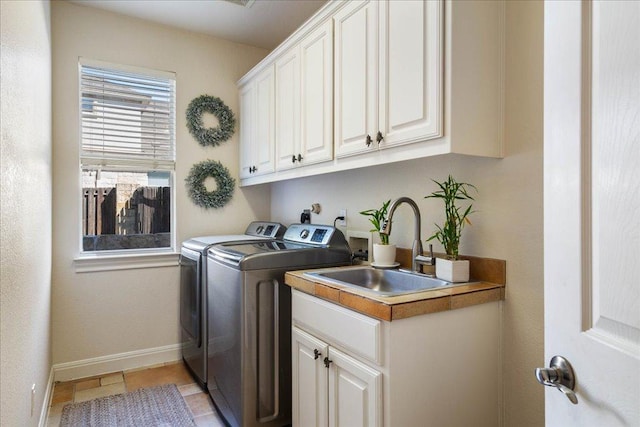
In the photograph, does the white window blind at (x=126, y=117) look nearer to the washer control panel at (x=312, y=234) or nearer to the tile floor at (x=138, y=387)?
the washer control panel at (x=312, y=234)

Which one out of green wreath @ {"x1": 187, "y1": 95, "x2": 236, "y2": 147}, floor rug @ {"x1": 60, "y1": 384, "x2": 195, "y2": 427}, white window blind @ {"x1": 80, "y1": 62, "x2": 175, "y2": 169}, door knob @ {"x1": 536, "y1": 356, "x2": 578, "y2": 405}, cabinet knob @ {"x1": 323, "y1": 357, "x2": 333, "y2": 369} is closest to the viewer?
door knob @ {"x1": 536, "y1": 356, "x2": 578, "y2": 405}

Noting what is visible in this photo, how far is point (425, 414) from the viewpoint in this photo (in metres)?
1.32

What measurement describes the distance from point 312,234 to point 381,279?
0.61 m

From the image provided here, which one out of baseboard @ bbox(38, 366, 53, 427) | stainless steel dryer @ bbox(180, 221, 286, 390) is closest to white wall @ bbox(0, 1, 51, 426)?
baseboard @ bbox(38, 366, 53, 427)

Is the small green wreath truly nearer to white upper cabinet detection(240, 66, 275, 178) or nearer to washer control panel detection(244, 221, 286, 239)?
white upper cabinet detection(240, 66, 275, 178)

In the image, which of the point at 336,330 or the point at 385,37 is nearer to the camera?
the point at 336,330

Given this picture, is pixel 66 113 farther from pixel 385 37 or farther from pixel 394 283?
pixel 394 283

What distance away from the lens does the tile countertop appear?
1.26 m

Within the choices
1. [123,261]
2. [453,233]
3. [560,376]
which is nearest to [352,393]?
[453,233]

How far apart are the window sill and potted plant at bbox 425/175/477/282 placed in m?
2.18

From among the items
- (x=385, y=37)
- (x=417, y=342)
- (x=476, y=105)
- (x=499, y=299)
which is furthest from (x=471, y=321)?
(x=385, y=37)

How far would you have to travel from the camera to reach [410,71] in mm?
1488

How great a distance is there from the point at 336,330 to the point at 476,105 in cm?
102

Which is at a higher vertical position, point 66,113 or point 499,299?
point 66,113
